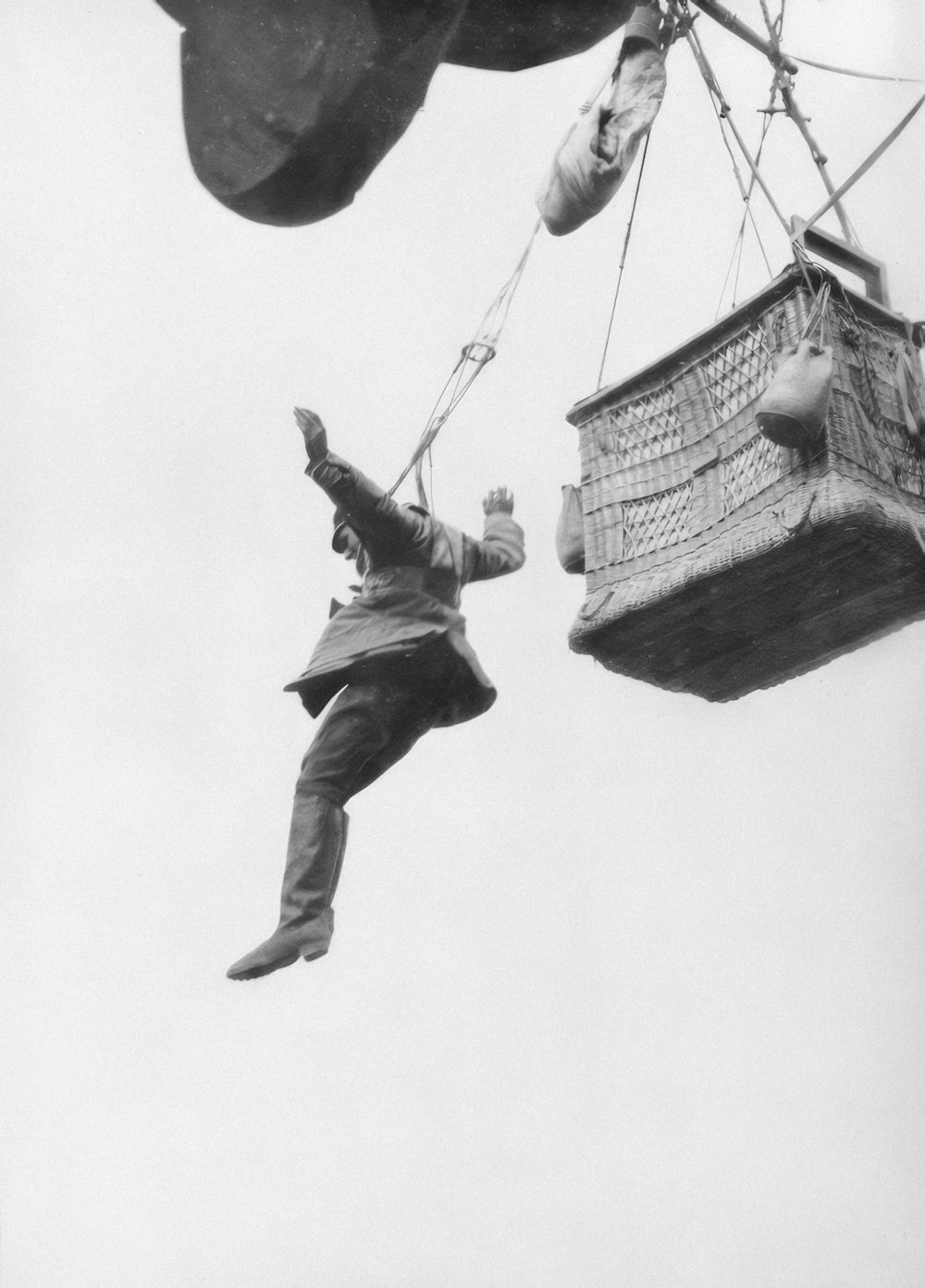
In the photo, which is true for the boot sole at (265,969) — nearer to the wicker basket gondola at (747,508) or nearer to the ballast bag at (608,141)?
the wicker basket gondola at (747,508)

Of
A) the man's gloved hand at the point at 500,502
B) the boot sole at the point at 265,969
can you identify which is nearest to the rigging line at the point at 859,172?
the man's gloved hand at the point at 500,502

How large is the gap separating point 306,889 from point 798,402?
1.29m

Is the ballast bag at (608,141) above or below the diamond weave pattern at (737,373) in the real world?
above

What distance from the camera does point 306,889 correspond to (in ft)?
11.3

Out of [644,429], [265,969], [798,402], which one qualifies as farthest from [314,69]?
[265,969]

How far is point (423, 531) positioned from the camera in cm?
367

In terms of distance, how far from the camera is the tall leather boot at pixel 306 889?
332cm

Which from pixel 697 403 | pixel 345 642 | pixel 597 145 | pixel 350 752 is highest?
pixel 597 145

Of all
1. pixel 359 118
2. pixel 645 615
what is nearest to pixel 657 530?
pixel 645 615

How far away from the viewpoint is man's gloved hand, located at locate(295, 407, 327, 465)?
3.45 meters

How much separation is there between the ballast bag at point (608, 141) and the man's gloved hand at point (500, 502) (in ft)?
2.39

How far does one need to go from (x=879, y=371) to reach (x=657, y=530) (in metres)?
0.52

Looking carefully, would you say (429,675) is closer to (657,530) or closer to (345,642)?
(345,642)

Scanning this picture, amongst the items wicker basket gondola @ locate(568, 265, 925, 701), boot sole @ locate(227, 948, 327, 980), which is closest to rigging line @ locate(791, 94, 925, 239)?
wicker basket gondola @ locate(568, 265, 925, 701)
